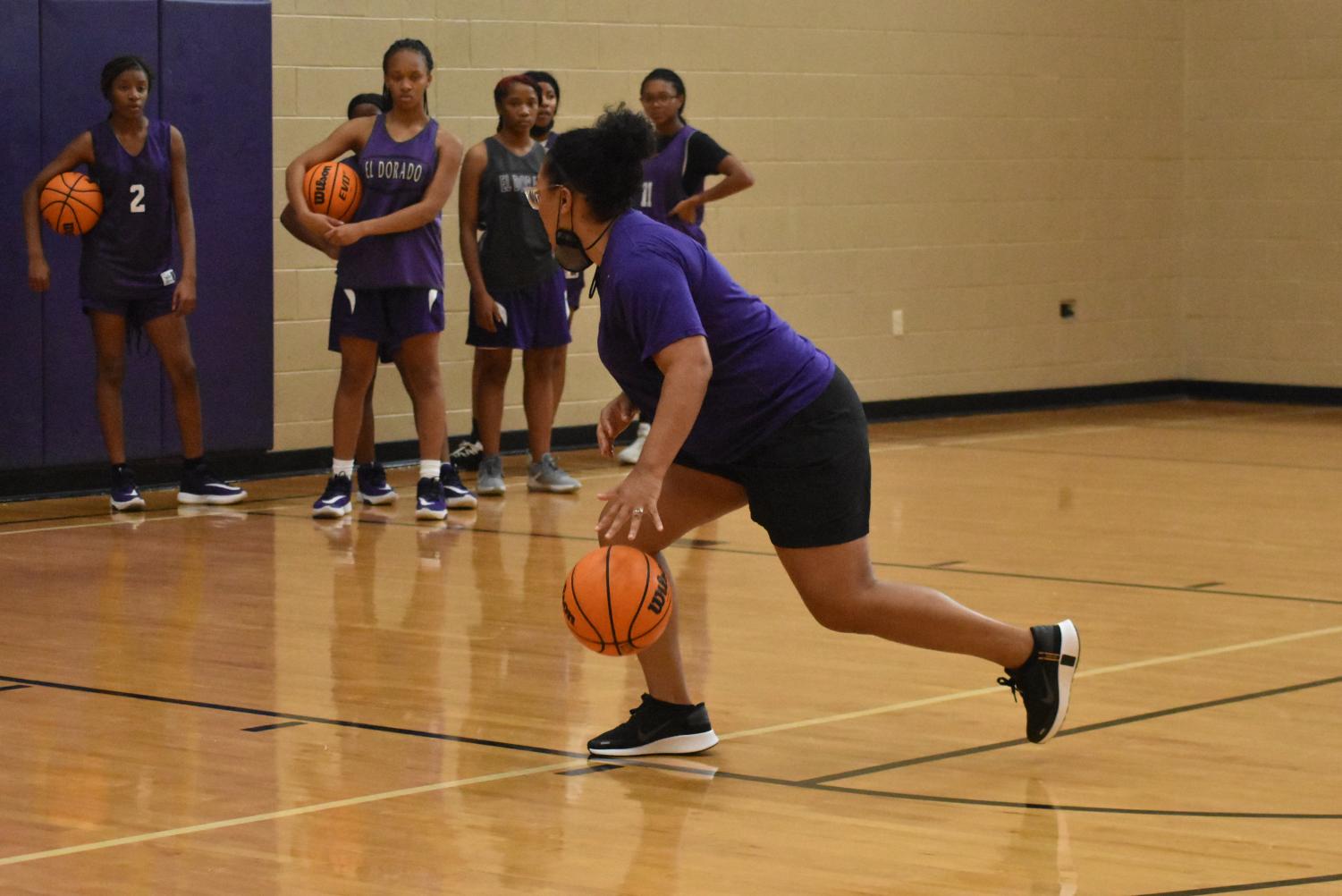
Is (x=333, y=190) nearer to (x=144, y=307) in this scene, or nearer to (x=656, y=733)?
(x=144, y=307)

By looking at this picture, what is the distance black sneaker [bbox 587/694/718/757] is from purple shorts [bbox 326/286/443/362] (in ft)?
12.0

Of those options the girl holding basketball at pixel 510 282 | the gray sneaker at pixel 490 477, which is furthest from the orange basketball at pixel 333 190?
the gray sneaker at pixel 490 477

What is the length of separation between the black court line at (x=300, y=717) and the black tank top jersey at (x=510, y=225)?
146 inches

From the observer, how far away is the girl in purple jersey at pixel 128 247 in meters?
7.99

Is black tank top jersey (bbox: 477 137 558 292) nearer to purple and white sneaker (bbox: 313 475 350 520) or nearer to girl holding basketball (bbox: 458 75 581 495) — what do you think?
girl holding basketball (bbox: 458 75 581 495)

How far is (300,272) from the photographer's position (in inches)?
373

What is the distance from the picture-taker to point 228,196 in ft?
29.5

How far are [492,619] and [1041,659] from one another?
2.04m

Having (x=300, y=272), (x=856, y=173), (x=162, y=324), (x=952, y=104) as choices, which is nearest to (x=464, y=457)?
(x=300, y=272)

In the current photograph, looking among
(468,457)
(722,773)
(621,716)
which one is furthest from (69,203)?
(722,773)

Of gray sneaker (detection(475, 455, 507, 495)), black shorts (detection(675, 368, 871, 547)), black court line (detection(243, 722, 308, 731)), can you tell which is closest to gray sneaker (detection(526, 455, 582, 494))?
gray sneaker (detection(475, 455, 507, 495))

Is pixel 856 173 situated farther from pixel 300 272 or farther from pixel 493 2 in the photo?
pixel 300 272

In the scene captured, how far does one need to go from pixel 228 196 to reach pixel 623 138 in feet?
17.1

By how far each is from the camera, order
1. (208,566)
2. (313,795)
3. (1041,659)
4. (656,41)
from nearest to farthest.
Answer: (313,795)
(1041,659)
(208,566)
(656,41)
